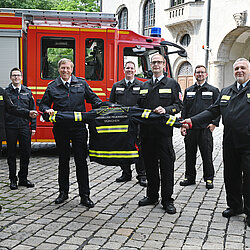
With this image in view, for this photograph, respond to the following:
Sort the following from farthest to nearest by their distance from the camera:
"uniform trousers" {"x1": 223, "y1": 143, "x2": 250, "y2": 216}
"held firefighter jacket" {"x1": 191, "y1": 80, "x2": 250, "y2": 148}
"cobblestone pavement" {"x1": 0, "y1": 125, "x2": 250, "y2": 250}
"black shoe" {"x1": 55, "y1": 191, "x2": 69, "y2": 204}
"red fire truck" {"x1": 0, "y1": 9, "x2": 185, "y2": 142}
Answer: "red fire truck" {"x1": 0, "y1": 9, "x2": 185, "y2": 142}
"black shoe" {"x1": 55, "y1": 191, "x2": 69, "y2": 204}
"uniform trousers" {"x1": 223, "y1": 143, "x2": 250, "y2": 216}
"held firefighter jacket" {"x1": 191, "y1": 80, "x2": 250, "y2": 148}
"cobblestone pavement" {"x1": 0, "y1": 125, "x2": 250, "y2": 250}

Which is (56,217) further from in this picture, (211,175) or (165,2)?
(165,2)

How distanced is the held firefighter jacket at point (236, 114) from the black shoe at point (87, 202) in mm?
2070

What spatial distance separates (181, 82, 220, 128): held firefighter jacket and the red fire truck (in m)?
2.60

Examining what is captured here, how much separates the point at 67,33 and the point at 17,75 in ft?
8.16

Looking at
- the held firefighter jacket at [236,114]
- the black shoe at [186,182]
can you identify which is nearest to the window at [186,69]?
the black shoe at [186,182]

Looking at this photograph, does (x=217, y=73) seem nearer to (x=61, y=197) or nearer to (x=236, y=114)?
(x=236, y=114)

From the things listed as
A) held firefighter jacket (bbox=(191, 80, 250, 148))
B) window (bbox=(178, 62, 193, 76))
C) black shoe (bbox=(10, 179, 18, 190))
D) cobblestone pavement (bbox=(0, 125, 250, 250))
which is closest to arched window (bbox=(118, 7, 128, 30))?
window (bbox=(178, 62, 193, 76))

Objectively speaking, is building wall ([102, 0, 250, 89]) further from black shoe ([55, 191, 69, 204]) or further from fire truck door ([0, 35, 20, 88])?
black shoe ([55, 191, 69, 204])

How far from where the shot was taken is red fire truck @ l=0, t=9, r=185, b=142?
8.41 meters

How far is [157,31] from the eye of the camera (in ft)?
32.3

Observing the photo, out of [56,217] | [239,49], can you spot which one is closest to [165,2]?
[239,49]

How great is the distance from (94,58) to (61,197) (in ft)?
13.7

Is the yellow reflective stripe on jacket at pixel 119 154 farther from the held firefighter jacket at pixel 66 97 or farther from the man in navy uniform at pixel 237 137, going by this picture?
the man in navy uniform at pixel 237 137

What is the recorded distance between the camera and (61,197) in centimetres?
546
